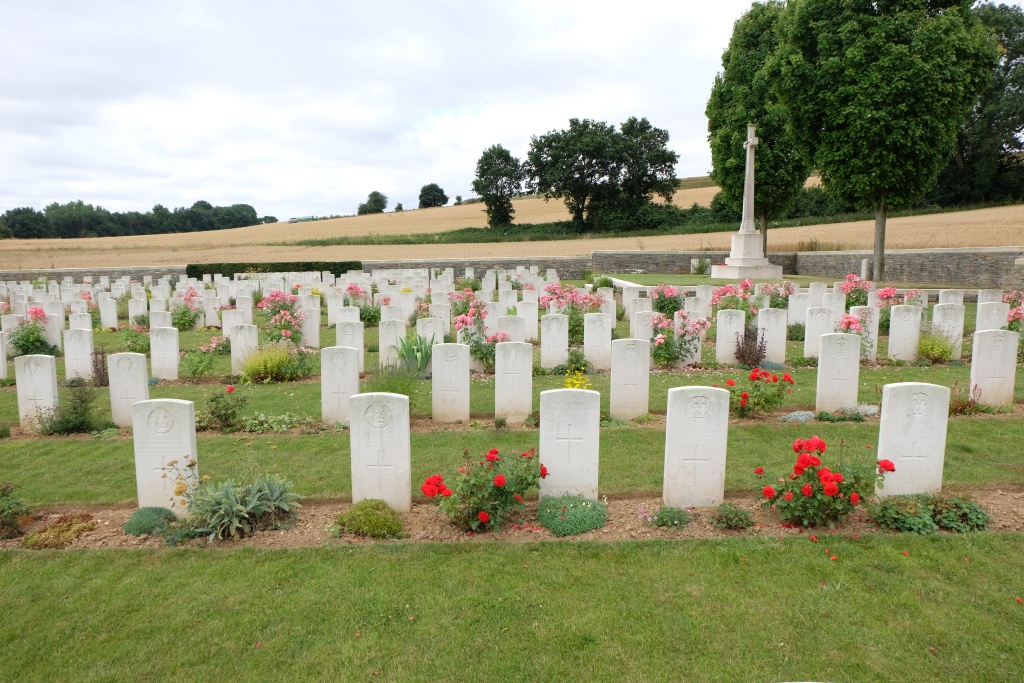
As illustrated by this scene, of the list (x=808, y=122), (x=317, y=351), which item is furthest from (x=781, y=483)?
(x=808, y=122)

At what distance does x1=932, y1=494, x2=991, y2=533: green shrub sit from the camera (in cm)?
488

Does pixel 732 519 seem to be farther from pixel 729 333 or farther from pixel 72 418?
pixel 72 418

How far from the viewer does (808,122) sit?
22688 millimetres

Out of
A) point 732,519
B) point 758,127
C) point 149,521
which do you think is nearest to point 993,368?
point 732,519

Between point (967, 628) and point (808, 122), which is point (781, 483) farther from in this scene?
point (808, 122)

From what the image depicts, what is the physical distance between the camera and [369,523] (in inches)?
197

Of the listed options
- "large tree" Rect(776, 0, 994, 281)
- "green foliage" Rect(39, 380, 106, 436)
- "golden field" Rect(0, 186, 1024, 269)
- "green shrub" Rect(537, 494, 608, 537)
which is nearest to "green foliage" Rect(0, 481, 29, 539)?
"green foliage" Rect(39, 380, 106, 436)

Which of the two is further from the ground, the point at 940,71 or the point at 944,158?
the point at 940,71

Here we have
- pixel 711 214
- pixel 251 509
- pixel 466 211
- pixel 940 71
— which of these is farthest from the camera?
pixel 466 211

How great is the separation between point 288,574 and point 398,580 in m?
0.74

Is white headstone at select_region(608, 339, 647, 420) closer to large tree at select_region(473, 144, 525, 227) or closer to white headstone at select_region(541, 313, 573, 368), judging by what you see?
white headstone at select_region(541, 313, 573, 368)

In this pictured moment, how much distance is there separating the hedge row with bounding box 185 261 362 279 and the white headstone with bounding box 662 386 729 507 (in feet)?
94.3

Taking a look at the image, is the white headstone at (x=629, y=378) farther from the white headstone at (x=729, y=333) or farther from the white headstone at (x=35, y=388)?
the white headstone at (x=35, y=388)

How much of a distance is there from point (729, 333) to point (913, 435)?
591 centimetres
